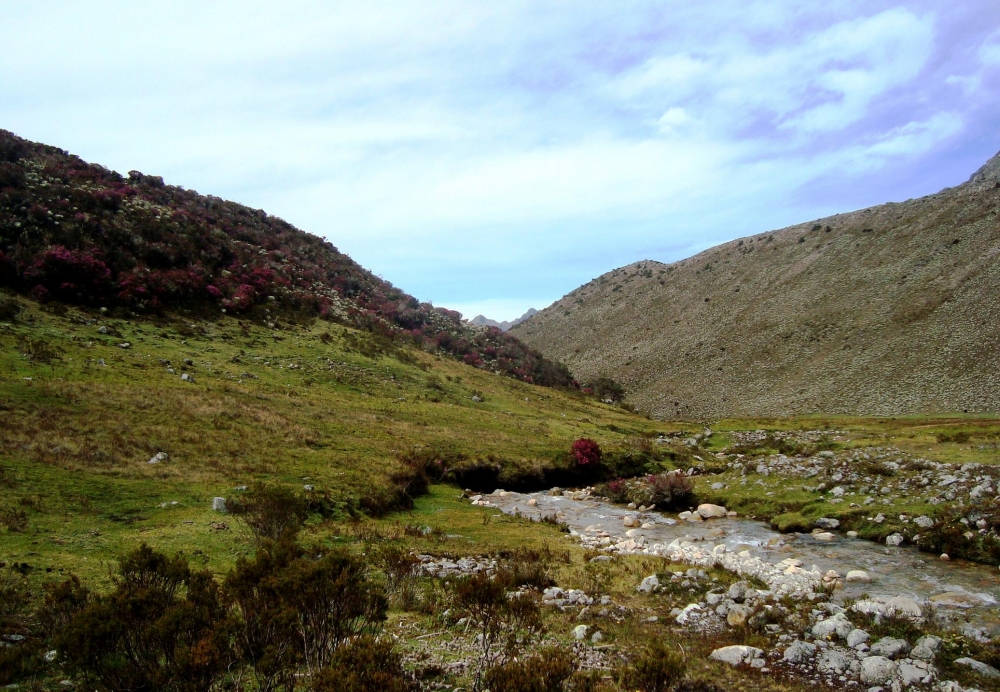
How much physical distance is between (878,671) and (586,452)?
2394cm

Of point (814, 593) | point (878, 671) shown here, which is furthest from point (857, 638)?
point (814, 593)

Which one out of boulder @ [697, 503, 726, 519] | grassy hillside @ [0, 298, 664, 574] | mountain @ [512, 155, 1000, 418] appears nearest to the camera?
grassy hillside @ [0, 298, 664, 574]

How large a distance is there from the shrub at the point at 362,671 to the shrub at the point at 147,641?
1410mm

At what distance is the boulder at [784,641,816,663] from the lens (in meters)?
9.05

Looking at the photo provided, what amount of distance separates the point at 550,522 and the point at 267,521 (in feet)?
37.8

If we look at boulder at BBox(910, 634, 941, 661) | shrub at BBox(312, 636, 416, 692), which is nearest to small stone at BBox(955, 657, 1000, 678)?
boulder at BBox(910, 634, 941, 661)

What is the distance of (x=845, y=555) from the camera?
16.7m

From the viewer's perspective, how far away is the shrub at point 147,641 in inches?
245

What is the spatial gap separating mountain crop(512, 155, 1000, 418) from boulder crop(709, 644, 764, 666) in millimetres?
62106

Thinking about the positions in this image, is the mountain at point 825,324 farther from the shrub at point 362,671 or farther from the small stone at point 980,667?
the shrub at point 362,671

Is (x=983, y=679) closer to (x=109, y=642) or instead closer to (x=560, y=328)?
(x=109, y=642)

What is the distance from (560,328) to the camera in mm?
128750

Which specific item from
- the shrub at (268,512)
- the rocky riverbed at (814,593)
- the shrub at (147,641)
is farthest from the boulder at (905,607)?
the shrub at (268,512)

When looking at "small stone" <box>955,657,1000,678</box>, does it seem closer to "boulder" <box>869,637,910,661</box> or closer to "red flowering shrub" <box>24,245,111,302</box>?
"boulder" <box>869,637,910,661</box>
